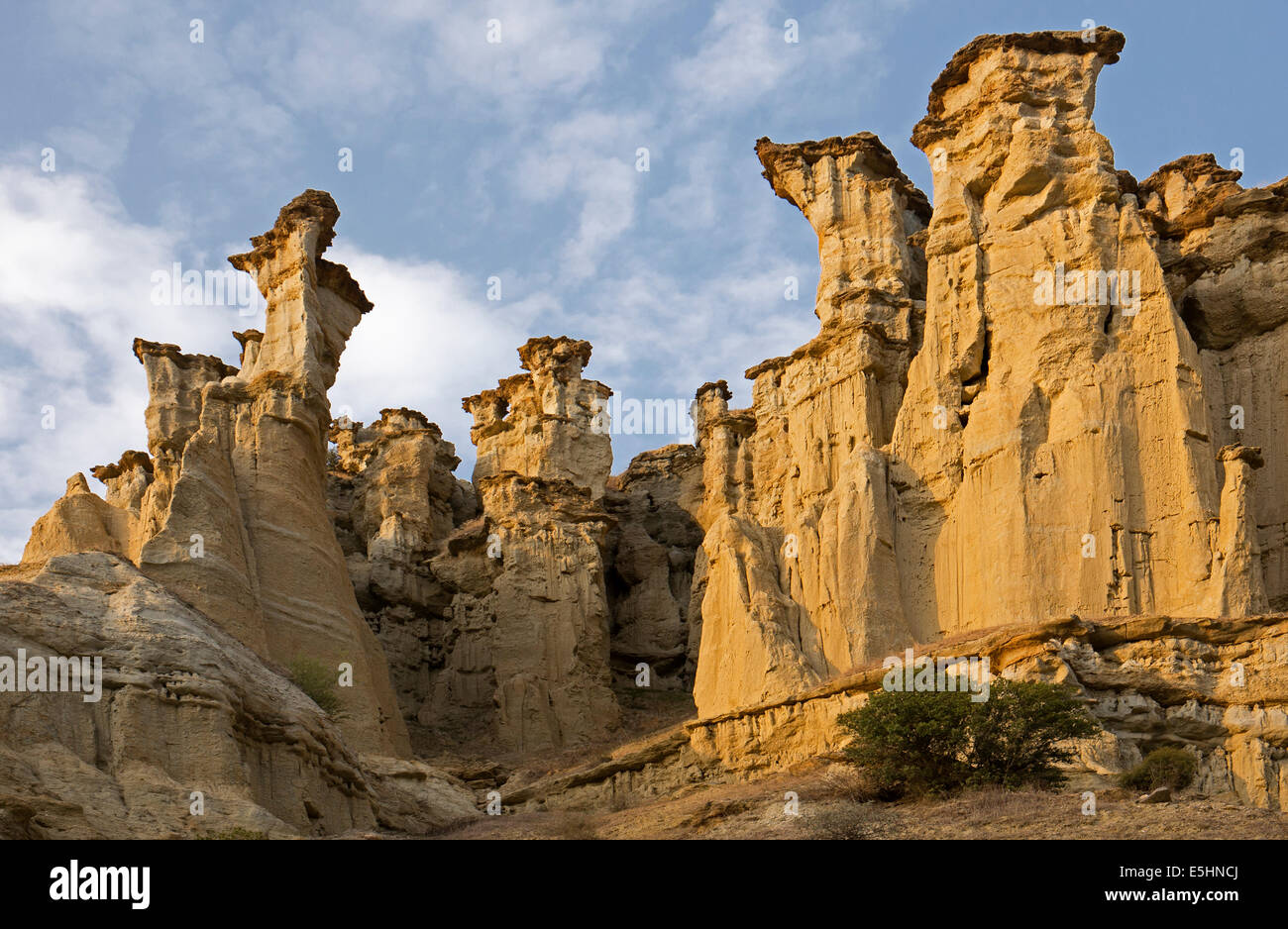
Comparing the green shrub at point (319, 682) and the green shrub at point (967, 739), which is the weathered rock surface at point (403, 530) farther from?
the green shrub at point (967, 739)

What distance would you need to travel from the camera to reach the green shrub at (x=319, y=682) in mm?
43094

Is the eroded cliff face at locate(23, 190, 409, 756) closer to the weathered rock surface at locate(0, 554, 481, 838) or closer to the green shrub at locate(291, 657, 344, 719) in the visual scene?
the green shrub at locate(291, 657, 344, 719)

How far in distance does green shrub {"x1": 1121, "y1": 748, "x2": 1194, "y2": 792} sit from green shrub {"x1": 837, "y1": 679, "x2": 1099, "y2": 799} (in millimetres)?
1138

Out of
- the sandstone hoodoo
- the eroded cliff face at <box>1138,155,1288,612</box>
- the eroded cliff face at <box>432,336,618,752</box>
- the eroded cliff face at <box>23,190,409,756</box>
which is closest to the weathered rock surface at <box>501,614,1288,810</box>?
the sandstone hoodoo

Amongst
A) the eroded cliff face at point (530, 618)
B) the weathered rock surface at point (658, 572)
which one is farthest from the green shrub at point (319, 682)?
the weathered rock surface at point (658, 572)

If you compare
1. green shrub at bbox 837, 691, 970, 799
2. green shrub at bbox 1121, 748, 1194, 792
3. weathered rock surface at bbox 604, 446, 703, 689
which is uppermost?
weathered rock surface at bbox 604, 446, 703, 689

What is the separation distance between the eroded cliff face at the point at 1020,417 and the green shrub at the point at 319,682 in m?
10.0

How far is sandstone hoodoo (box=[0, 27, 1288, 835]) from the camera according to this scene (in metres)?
34.9

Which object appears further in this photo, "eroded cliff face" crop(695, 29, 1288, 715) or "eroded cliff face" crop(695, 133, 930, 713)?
"eroded cliff face" crop(695, 133, 930, 713)
